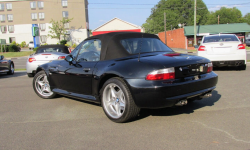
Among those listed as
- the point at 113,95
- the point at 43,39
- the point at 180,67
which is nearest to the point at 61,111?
the point at 113,95

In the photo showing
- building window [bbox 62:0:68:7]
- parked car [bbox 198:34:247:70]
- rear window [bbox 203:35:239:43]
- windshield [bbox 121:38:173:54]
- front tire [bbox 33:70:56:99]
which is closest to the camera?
windshield [bbox 121:38:173:54]

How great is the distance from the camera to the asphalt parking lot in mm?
3182

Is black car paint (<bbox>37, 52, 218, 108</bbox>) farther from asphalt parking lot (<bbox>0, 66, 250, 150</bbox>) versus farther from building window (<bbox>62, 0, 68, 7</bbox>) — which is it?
building window (<bbox>62, 0, 68, 7</bbox>)

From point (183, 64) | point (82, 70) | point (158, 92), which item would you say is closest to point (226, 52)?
point (183, 64)

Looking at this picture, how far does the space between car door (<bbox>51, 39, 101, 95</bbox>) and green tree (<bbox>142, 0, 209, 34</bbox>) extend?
3485 inches

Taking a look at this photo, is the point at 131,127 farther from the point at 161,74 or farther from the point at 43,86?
the point at 43,86

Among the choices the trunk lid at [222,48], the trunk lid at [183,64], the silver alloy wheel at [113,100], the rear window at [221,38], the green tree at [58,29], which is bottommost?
the silver alloy wheel at [113,100]

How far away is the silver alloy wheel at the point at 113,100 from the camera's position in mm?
4016

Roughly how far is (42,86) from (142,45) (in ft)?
10.2

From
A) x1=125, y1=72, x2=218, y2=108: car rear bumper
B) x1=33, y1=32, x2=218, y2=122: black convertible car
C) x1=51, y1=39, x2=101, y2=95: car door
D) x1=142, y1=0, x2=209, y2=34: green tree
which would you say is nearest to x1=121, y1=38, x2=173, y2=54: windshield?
x1=33, y1=32, x2=218, y2=122: black convertible car

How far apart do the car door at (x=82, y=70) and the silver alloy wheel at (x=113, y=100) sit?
45cm

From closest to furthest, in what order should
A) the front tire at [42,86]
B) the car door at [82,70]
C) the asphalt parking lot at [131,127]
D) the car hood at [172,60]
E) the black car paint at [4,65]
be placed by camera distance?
the asphalt parking lot at [131,127]
the car hood at [172,60]
the car door at [82,70]
the front tire at [42,86]
the black car paint at [4,65]

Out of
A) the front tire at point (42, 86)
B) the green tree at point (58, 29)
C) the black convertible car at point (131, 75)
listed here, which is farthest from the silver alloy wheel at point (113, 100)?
the green tree at point (58, 29)

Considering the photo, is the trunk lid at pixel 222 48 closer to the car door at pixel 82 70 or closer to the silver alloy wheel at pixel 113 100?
the car door at pixel 82 70
